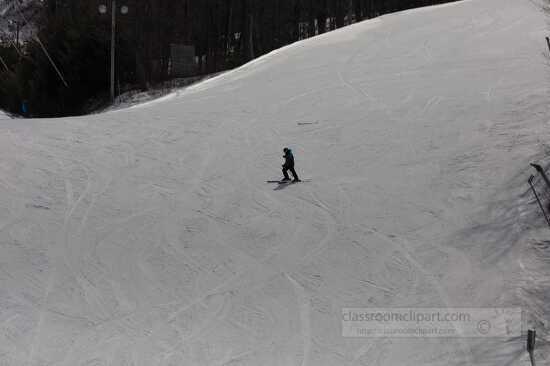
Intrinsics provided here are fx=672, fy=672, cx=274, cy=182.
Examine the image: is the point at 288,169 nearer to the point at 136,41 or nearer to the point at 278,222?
the point at 278,222

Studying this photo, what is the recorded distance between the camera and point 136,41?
3944cm

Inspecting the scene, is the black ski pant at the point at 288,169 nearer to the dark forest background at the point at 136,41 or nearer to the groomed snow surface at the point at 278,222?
the groomed snow surface at the point at 278,222

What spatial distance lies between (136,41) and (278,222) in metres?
28.5

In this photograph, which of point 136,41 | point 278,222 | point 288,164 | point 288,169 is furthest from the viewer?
Result: point 136,41

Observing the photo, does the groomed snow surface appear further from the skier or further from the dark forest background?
the dark forest background

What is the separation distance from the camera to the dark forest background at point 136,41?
1427 inches

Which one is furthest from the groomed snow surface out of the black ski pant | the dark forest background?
the dark forest background

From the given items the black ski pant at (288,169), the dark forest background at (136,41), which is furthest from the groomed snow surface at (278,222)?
the dark forest background at (136,41)

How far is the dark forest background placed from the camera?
36250 millimetres

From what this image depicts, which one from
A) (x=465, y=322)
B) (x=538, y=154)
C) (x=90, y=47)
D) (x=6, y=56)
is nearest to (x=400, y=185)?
(x=538, y=154)

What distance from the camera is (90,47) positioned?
118 ft

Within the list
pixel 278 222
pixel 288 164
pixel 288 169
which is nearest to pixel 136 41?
pixel 288 169

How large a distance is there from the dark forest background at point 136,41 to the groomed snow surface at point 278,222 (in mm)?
14484

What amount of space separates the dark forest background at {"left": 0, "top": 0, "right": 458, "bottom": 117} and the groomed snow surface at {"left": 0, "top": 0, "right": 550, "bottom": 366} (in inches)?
570
